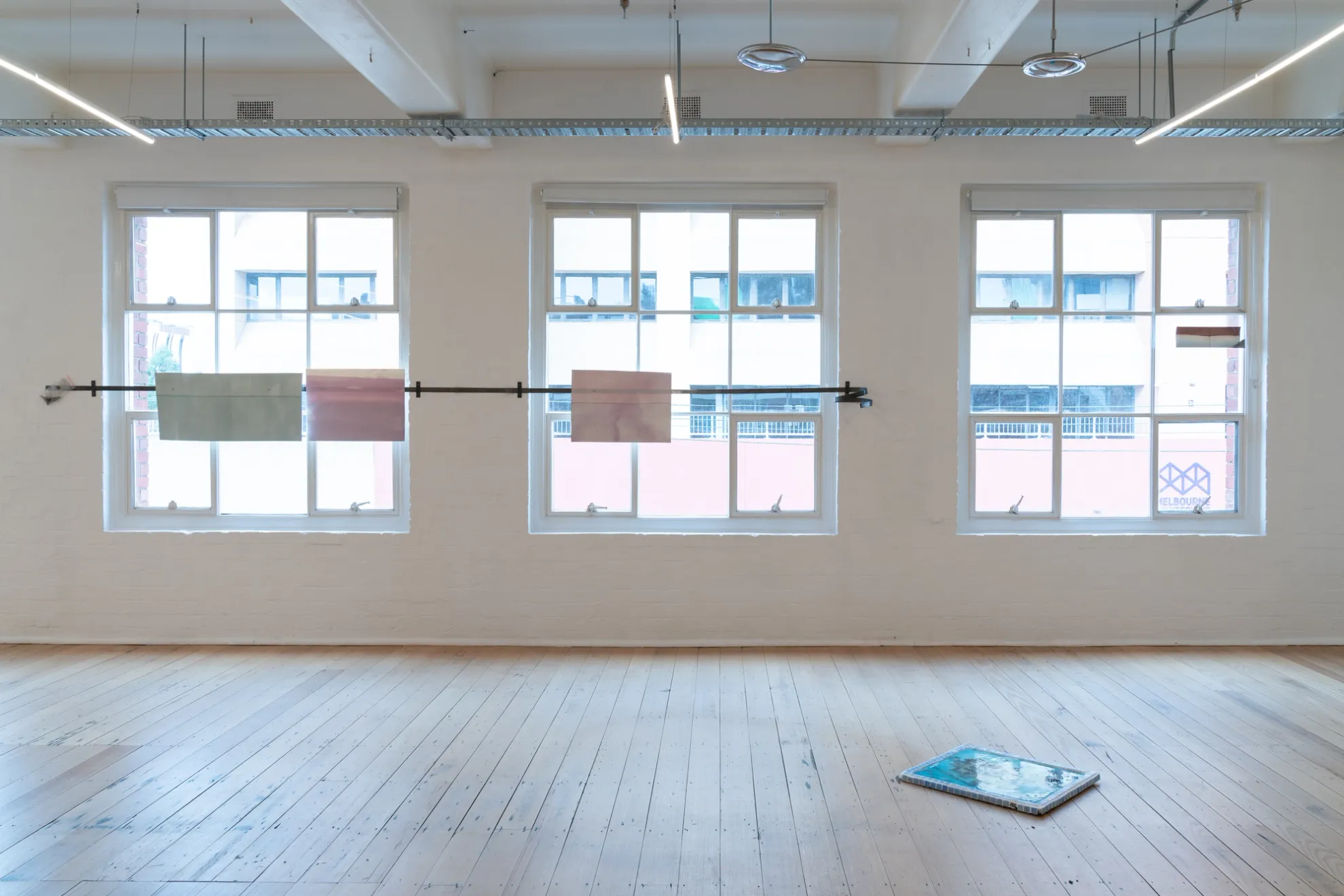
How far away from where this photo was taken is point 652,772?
361 cm

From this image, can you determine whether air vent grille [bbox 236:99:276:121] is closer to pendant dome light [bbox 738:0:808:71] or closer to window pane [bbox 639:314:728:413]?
window pane [bbox 639:314:728:413]

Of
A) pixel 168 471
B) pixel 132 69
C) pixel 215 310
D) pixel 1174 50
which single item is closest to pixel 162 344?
pixel 215 310

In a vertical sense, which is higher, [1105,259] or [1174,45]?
[1174,45]

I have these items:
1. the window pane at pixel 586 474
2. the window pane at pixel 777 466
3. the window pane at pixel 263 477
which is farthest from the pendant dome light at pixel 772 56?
the window pane at pixel 263 477

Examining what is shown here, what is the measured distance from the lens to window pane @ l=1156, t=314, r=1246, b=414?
19.3ft

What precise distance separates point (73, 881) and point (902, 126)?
16.8 ft

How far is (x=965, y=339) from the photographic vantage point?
5.85 meters

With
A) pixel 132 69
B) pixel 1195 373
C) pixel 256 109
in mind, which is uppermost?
pixel 132 69

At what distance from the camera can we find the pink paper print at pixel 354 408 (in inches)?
225

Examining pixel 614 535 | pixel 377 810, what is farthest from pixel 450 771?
pixel 614 535

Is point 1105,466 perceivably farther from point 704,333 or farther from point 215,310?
point 215,310

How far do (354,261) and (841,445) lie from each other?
135 inches

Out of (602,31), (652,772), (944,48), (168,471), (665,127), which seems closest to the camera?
(652,772)

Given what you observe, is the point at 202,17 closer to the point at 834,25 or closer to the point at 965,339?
the point at 834,25
